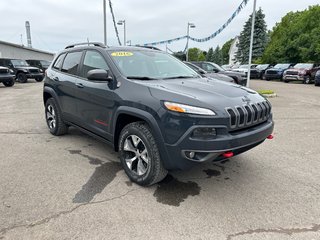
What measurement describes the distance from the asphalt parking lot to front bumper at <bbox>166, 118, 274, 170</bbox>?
0.54 m

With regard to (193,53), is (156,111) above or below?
below

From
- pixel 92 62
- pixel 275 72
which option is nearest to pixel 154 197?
pixel 92 62

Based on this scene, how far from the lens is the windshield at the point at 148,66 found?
150 inches

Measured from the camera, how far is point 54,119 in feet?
18.0

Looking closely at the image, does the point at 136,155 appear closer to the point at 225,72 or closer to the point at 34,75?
the point at 225,72

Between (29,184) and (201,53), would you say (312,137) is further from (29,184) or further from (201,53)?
(201,53)

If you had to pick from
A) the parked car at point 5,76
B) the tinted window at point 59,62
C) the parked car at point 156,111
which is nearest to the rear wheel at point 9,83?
the parked car at point 5,76

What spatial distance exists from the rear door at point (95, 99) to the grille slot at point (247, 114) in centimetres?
158

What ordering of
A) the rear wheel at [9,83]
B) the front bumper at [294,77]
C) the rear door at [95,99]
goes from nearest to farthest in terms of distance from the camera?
1. the rear door at [95,99]
2. the rear wheel at [9,83]
3. the front bumper at [294,77]

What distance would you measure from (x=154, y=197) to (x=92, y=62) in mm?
2330

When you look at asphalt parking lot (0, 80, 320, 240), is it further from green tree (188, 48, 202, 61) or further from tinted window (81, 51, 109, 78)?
green tree (188, 48, 202, 61)

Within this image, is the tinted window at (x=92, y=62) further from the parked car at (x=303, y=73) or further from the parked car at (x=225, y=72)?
the parked car at (x=303, y=73)

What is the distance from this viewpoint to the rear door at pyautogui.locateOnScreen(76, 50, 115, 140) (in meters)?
3.75

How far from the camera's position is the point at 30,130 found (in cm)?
608
